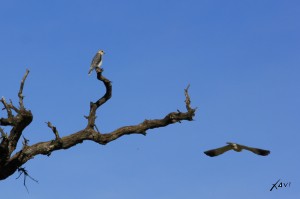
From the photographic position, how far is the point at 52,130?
50.8 ft

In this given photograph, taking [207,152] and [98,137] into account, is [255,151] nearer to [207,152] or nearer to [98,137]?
[207,152]

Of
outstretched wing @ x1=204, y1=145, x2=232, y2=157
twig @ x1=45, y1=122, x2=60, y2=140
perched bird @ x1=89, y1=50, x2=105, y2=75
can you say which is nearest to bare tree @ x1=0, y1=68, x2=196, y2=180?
twig @ x1=45, y1=122, x2=60, y2=140

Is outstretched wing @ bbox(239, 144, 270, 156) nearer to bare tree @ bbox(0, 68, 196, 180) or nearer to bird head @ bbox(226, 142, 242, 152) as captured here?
bird head @ bbox(226, 142, 242, 152)

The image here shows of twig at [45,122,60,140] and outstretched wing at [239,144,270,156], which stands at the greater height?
twig at [45,122,60,140]

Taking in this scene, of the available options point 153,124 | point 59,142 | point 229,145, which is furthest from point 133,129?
point 229,145

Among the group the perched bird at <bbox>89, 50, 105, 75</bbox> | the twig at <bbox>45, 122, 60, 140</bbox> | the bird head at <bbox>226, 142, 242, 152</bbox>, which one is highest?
the perched bird at <bbox>89, 50, 105, 75</bbox>

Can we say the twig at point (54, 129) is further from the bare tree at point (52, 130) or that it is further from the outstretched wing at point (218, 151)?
the outstretched wing at point (218, 151)

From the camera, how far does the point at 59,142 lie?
51.6 feet

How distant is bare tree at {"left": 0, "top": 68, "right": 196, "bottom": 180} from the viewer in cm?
1509

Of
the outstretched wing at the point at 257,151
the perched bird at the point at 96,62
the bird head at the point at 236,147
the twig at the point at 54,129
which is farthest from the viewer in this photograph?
the perched bird at the point at 96,62

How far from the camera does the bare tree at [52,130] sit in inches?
594

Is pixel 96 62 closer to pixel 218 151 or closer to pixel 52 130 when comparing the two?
pixel 52 130

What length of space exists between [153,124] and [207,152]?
2474 mm

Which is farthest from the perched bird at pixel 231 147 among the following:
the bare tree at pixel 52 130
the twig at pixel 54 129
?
the twig at pixel 54 129
